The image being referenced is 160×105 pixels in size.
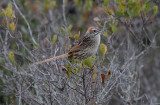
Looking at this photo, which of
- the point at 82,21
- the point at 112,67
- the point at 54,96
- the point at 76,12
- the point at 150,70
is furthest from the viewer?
the point at 76,12

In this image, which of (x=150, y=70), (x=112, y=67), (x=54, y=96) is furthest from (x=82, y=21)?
(x=54, y=96)

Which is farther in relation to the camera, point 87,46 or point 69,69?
point 87,46

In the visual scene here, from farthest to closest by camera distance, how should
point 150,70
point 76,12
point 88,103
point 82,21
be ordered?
point 76,12 < point 82,21 < point 150,70 < point 88,103

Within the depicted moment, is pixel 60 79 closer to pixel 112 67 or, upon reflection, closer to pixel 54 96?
pixel 54 96

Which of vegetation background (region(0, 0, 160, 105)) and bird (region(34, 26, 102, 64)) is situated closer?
vegetation background (region(0, 0, 160, 105))

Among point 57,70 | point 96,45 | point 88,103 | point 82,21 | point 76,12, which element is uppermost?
point 76,12

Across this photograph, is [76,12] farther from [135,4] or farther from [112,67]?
[112,67]

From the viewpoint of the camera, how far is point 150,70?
8289 millimetres

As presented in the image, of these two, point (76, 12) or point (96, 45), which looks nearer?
point (96, 45)

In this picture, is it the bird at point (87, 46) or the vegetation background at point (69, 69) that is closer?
the vegetation background at point (69, 69)

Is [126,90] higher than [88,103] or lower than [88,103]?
higher

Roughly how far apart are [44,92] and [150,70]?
5147mm

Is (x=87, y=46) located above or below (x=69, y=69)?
above

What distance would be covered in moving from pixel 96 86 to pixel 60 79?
1.89 feet
